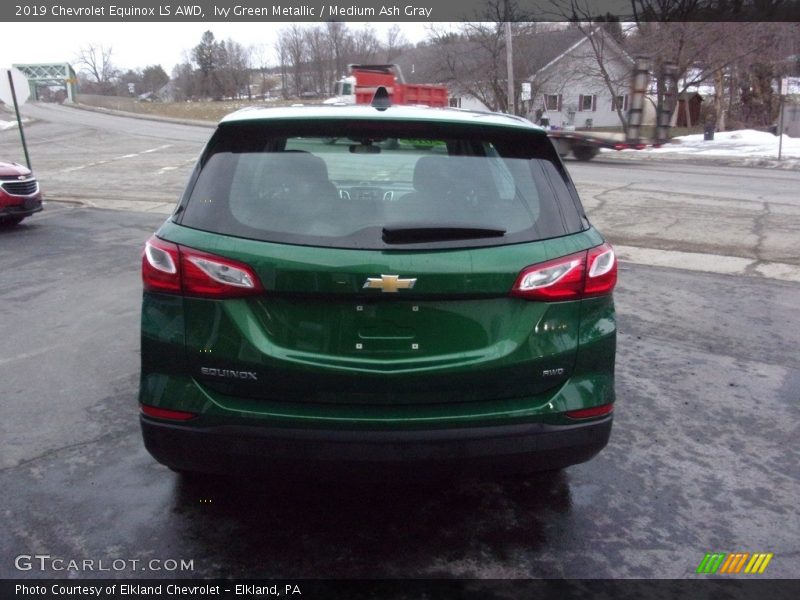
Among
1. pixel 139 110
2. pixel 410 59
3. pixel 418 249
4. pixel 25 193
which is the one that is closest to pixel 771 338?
pixel 418 249

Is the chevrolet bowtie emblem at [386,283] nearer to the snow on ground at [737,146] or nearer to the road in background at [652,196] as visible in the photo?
the road in background at [652,196]

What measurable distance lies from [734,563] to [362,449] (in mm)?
1629

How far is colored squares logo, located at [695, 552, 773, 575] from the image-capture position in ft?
9.89

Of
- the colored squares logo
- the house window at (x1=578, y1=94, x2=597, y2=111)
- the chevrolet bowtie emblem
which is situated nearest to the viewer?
the chevrolet bowtie emblem

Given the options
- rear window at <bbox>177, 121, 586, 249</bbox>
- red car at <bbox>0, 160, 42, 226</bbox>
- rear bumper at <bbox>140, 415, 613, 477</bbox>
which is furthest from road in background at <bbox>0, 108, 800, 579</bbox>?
red car at <bbox>0, 160, 42, 226</bbox>

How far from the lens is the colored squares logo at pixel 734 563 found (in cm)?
301

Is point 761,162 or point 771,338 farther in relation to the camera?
point 761,162

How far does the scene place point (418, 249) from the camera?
9.02ft

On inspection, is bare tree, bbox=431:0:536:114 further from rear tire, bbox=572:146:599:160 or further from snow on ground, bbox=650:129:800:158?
rear tire, bbox=572:146:599:160

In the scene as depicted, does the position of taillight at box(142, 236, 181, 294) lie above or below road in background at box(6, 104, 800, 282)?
above

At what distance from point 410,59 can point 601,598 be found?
67188mm

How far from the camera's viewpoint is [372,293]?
268cm

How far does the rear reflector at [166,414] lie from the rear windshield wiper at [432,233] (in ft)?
3.27

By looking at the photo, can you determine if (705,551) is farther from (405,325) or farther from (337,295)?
(337,295)
